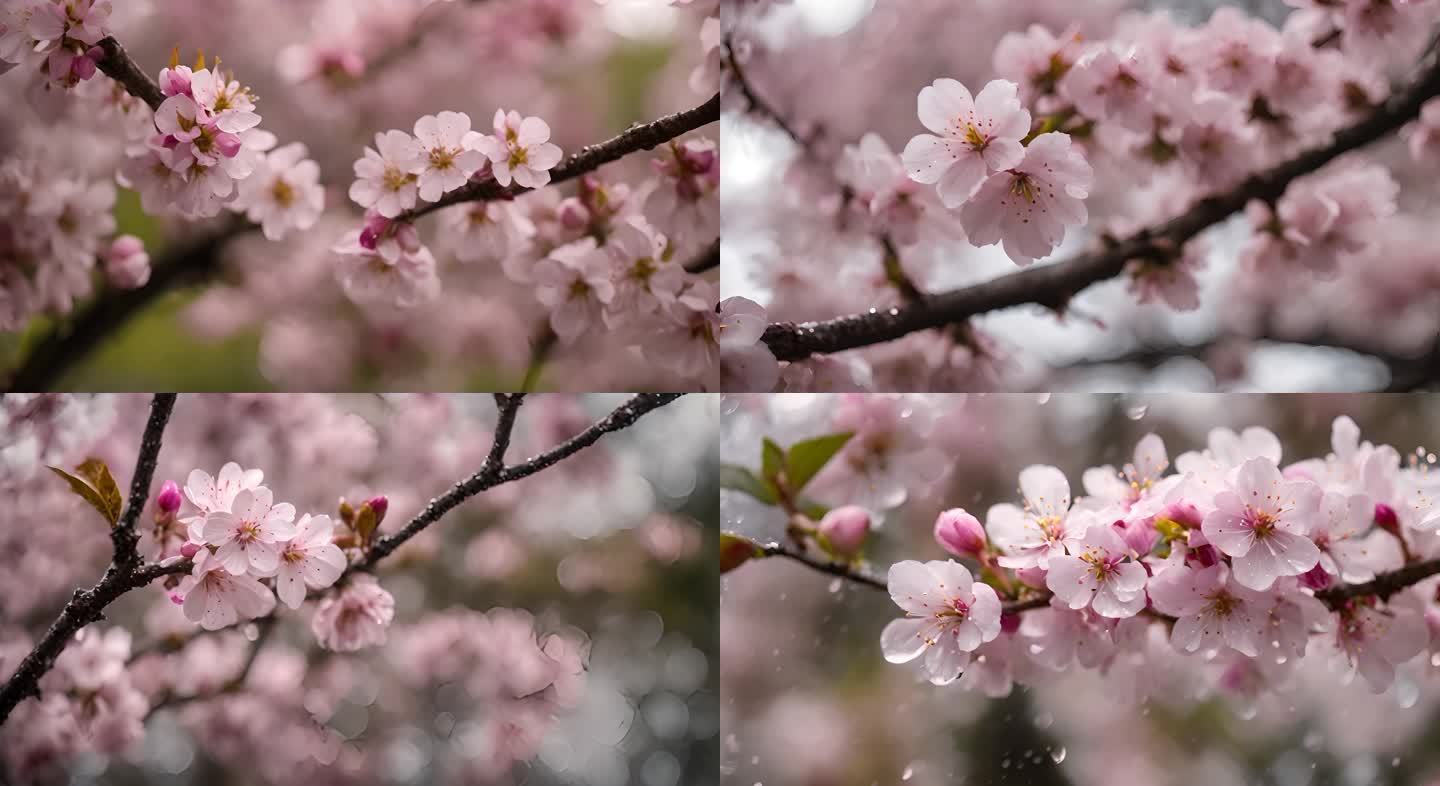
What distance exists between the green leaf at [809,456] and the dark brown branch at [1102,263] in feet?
0.23

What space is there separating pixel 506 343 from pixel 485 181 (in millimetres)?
288

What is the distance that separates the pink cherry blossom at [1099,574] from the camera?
1.89ft

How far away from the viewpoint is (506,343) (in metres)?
0.98

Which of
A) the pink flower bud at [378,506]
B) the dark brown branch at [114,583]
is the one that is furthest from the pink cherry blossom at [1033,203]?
the dark brown branch at [114,583]

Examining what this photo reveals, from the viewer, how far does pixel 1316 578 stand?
60cm

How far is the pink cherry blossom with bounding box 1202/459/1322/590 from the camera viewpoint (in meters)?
0.57

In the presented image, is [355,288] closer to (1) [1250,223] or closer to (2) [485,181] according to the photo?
(2) [485,181]

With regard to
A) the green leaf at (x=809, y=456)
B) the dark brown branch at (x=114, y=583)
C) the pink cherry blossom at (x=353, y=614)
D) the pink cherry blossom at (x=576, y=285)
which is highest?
the dark brown branch at (x=114, y=583)

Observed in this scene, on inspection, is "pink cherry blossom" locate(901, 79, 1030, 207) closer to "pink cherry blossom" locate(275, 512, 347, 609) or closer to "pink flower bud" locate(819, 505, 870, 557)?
"pink flower bud" locate(819, 505, 870, 557)

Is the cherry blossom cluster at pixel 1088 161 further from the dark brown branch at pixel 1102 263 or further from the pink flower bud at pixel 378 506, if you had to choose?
the pink flower bud at pixel 378 506

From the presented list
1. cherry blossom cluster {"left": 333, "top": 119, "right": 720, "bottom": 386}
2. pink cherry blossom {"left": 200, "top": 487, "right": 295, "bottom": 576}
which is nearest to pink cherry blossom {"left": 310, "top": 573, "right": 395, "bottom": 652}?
pink cherry blossom {"left": 200, "top": 487, "right": 295, "bottom": 576}

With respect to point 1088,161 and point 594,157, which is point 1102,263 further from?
point 594,157

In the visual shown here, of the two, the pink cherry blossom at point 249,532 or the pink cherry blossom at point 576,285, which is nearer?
the pink cherry blossom at point 249,532

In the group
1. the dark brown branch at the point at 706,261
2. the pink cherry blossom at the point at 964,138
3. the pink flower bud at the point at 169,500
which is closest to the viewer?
the pink cherry blossom at the point at 964,138
